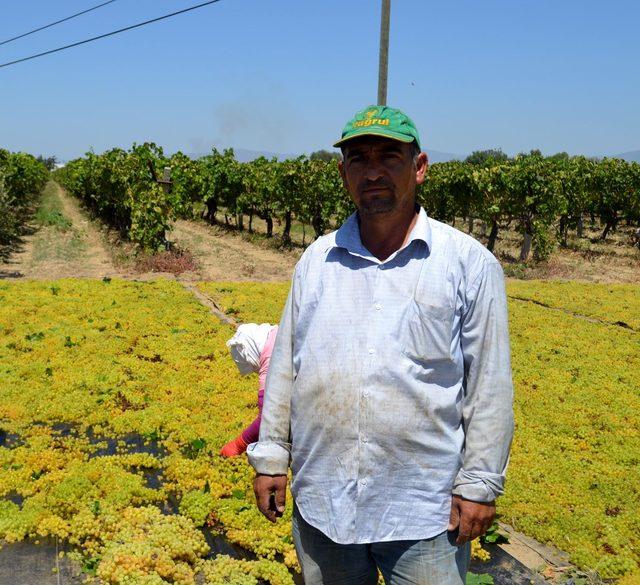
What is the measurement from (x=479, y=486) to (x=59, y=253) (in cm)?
2696

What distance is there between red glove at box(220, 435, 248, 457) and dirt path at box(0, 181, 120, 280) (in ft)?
51.4

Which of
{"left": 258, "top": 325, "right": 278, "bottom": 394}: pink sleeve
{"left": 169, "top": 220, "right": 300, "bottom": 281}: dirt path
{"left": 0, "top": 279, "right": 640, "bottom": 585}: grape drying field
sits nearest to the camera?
{"left": 258, "top": 325, "right": 278, "bottom": 394}: pink sleeve

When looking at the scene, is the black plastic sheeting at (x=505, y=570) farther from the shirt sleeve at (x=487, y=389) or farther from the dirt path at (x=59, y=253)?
the dirt path at (x=59, y=253)

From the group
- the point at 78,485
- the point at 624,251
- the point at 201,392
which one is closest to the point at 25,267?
the point at 201,392

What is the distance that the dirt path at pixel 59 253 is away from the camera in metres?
22.0

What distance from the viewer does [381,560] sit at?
2801 mm

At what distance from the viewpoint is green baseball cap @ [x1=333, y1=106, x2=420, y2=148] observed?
9.12ft

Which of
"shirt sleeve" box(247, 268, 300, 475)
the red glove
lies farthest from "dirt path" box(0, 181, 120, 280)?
"shirt sleeve" box(247, 268, 300, 475)

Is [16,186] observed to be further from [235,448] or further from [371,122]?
[371,122]

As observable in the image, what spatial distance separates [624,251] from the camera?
1289 inches

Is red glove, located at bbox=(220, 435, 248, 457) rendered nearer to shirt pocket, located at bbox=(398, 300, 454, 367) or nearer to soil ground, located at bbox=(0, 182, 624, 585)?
shirt pocket, located at bbox=(398, 300, 454, 367)

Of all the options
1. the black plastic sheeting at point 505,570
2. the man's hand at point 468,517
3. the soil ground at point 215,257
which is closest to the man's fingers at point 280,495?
the man's hand at point 468,517

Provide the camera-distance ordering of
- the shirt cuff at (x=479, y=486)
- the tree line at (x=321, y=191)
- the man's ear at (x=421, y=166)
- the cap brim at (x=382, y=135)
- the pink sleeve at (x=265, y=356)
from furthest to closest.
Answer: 1. the tree line at (x=321, y=191)
2. the pink sleeve at (x=265, y=356)
3. the man's ear at (x=421, y=166)
4. the cap brim at (x=382, y=135)
5. the shirt cuff at (x=479, y=486)

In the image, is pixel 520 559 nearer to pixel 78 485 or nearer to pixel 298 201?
pixel 78 485
